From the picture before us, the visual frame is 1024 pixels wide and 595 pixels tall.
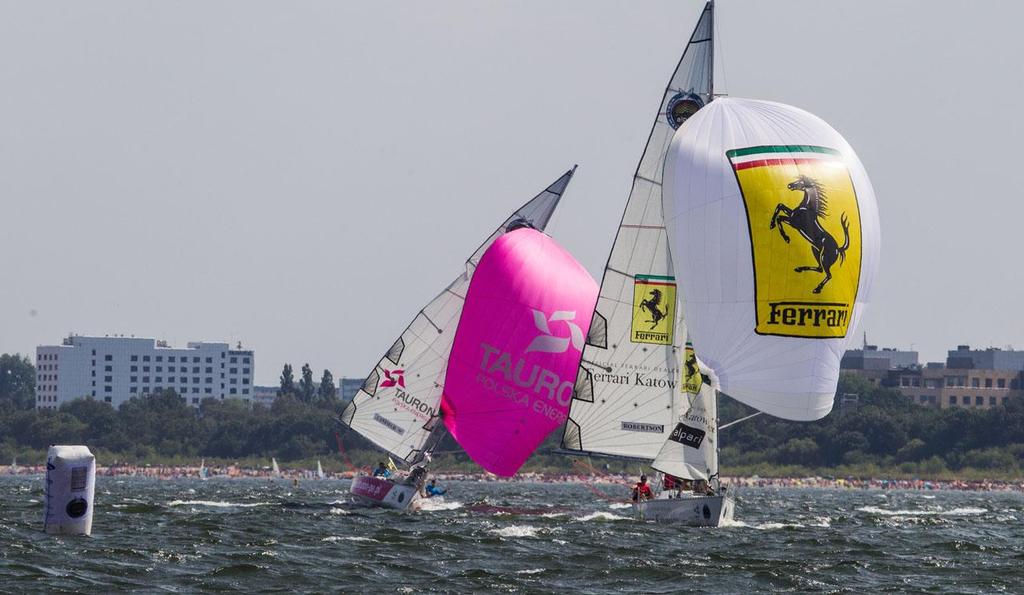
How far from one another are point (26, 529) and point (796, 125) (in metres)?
21.5

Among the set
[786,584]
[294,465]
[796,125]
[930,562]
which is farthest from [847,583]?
[294,465]

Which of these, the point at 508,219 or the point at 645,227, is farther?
the point at 508,219

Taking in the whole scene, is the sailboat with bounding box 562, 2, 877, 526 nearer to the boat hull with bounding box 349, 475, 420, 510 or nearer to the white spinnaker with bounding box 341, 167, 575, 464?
the boat hull with bounding box 349, 475, 420, 510

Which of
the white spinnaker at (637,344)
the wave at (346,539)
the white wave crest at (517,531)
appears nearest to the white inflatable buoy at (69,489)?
the wave at (346,539)

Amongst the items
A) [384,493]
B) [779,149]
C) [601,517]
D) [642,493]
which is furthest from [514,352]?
[779,149]

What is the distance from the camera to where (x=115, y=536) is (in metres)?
39.1

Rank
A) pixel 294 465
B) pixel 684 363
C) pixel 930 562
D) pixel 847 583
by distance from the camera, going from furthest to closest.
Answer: pixel 294 465, pixel 684 363, pixel 930 562, pixel 847 583

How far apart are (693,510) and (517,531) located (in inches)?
191

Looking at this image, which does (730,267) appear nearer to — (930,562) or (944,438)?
(930,562)

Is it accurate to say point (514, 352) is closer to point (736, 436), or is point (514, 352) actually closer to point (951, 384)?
point (736, 436)

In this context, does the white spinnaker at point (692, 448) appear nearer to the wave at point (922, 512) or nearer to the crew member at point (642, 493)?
the crew member at point (642, 493)

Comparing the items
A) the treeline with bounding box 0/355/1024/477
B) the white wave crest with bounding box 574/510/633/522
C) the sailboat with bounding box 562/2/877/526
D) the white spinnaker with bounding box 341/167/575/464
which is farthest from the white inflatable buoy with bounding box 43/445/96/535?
the treeline with bounding box 0/355/1024/477

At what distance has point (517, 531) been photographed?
45.2 metres

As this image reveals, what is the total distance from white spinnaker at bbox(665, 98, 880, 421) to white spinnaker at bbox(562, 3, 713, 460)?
4.47 metres
